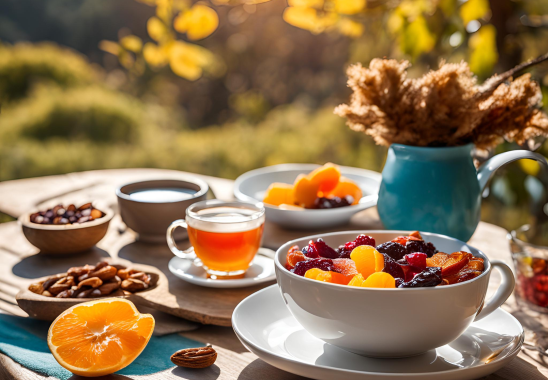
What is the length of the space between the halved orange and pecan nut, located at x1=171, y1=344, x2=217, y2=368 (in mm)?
54

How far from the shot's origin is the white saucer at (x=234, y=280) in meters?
1.00

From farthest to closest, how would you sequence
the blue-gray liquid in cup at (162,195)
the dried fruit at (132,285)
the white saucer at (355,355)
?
Answer: the blue-gray liquid in cup at (162,195)
the dried fruit at (132,285)
the white saucer at (355,355)

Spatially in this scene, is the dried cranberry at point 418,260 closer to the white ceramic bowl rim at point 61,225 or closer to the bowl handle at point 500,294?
the bowl handle at point 500,294

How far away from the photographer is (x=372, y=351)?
0.69 metres

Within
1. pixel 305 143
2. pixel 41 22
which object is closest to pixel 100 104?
pixel 41 22

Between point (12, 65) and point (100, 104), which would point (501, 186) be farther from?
point (12, 65)

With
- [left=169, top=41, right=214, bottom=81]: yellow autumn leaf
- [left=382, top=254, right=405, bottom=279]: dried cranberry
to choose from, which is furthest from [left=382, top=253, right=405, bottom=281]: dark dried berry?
[left=169, top=41, right=214, bottom=81]: yellow autumn leaf

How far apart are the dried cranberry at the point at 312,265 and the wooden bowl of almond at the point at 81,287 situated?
40 centimetres

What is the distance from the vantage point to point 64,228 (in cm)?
118

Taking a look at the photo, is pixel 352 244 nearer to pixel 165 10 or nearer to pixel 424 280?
pixel 424 280

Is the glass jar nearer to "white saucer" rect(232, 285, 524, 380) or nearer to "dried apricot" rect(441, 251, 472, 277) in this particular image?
"white saucer" rect(232, 285, 524, 380)

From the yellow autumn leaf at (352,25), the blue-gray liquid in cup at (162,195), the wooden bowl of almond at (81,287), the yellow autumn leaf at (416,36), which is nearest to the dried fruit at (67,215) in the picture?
the blue-gray liquid in cup at (162,195)

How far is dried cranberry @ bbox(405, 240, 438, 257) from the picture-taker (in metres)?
0.79

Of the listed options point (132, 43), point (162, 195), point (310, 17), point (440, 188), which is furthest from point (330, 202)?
point (132, 43)
